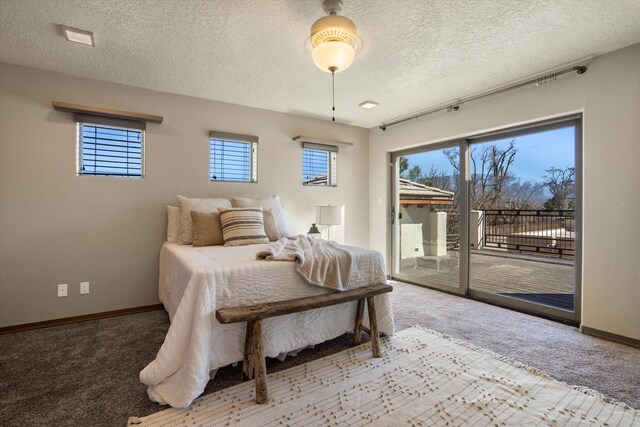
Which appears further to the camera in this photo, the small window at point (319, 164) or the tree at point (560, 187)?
the small window at point (319, 164)

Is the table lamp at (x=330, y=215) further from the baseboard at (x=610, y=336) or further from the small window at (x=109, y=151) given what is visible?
the baseboard at (x=610, y=336)

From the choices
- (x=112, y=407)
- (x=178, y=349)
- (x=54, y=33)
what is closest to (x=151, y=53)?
(x=54, y=33)

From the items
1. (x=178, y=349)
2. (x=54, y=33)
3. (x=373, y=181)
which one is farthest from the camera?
(x=373, y=181)

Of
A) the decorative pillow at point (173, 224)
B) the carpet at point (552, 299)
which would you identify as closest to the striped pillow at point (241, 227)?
the decorative pillow at point (173, 224)

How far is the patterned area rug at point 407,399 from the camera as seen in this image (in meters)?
1.60

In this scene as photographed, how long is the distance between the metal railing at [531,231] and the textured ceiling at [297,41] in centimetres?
147

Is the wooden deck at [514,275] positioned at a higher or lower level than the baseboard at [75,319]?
higher

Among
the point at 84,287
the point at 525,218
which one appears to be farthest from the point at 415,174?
the point at 84,287

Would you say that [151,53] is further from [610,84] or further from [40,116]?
[610,84]

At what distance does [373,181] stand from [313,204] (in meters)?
1.20

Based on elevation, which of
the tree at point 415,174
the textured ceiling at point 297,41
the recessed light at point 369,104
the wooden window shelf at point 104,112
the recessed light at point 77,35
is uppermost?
the recessed light at point 369,104

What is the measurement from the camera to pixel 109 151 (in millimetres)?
3275

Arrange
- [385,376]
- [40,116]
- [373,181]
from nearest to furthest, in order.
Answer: [385,376] < [40,116] < [373,181]

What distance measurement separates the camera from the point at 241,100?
3.80m
